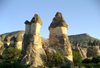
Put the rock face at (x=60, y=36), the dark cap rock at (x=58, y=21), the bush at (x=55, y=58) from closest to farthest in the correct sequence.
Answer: the bush at (x=55, y=58) < the rock face at (x=60, y=36) < the dark cap rock at (x=58, y=21)

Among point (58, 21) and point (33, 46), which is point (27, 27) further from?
point (58, 21)

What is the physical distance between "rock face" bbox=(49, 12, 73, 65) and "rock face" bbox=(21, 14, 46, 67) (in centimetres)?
240

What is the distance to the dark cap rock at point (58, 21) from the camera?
55.3ft

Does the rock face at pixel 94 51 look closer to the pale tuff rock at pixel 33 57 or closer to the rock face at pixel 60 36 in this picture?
the rock face at pixel 60 36

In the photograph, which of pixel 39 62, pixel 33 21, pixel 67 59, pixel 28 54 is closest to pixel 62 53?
pixel 67 59

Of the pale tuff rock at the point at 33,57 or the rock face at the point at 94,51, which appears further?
the rock face at the point at 94,51

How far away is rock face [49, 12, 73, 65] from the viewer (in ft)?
50.5

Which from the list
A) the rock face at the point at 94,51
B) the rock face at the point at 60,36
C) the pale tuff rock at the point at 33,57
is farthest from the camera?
the rock face at the point at 94,51

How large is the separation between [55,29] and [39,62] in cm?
630

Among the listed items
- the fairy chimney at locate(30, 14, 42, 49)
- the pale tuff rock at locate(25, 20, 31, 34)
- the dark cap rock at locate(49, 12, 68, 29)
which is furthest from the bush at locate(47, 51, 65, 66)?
the pale tuff rock at locate(25, 20, 31, 34)

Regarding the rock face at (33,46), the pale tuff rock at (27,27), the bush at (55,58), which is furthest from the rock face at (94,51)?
the pale tuff rock at (27,27)

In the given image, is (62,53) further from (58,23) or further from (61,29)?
(58,23)

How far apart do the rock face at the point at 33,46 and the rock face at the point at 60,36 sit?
7.87 ft

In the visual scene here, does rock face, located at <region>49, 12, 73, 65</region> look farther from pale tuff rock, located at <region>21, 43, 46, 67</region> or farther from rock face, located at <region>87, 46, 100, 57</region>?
rock face, located at <region>87, 46, 100, 57</region>
